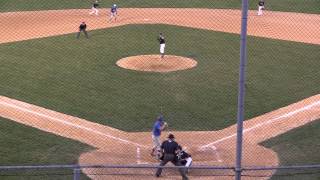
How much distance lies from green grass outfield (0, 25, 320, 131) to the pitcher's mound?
46cm

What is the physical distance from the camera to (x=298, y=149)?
12.4 metres

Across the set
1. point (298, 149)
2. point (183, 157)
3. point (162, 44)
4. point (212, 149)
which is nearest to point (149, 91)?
point (162, 44)

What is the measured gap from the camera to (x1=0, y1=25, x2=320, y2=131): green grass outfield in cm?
1523

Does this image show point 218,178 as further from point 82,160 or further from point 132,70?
point 132,70

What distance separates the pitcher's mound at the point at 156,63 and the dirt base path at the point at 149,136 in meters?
5.56

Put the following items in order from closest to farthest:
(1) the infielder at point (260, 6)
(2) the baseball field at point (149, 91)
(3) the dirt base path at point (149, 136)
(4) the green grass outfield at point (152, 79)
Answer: (3) the dirt base path at point (149, 136), (2) the baseball field at point (149, 91), (4) the green grass outfield at point (152, 79), (1) the infielder at point (260, 6)

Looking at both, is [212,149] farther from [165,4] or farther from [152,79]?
[165,4]

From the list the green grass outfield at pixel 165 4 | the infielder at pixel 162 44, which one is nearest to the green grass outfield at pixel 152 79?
the infielder at pixel 162 44

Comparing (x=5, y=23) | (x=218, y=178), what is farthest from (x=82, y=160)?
(x=5, y=23)

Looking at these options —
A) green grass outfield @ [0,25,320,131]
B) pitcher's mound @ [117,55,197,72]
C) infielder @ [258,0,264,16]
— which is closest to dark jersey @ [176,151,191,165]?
green grass outfield @ [0,25,320,131]

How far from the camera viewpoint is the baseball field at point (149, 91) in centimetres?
1233

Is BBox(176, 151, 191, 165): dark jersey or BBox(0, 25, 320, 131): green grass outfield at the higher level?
BBox(0, 25, 320, 131): green grass outfield

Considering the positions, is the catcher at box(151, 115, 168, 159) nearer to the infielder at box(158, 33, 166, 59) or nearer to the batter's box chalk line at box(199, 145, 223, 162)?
the batter's box chalk line at box(199, 145, 223, 162)

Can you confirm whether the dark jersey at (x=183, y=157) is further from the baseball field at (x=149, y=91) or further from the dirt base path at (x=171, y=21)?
the dirt base path at (x=171, y=21)
